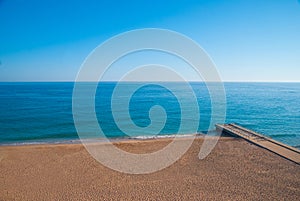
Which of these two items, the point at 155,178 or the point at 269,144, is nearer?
the point at 155,178

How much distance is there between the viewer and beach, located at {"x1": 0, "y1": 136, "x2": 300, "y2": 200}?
28.4 ft

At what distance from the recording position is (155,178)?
1013 centimetres

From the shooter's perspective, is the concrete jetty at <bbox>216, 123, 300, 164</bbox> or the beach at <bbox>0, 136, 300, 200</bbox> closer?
the beach at <bbox>0, 136, 300, 200</bbox>

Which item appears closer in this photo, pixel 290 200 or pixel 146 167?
pixel 290 200

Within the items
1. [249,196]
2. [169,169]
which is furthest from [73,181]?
[249,196]

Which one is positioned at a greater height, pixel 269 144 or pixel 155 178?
pixel 269 144

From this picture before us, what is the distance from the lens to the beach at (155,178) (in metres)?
8.66

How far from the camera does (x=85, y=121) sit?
89.7 feet

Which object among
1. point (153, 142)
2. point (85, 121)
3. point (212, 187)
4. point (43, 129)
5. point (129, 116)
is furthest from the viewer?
point (129, 116)

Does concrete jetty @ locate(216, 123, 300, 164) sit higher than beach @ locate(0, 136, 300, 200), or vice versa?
concrete jetty @ locate(216, 123, 300, 164)

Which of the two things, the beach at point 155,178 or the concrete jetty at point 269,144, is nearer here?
Result: the beach at point 155,178

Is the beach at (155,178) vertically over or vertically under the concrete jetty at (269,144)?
under

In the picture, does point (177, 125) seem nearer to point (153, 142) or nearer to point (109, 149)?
point (153, 142)

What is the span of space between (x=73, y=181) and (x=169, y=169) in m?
4.17
